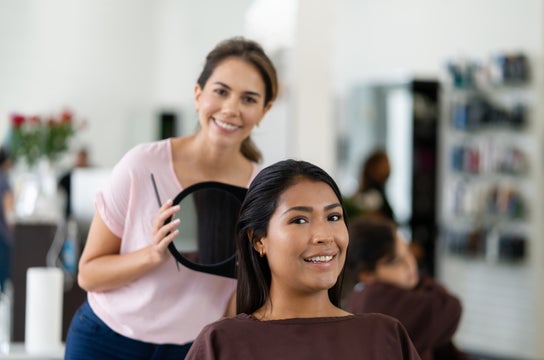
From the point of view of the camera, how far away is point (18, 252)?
337cm

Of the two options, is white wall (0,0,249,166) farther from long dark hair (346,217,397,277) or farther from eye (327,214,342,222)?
eye (327,214,342,222)

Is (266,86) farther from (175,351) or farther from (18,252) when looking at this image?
(18,252)

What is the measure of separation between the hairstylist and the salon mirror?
3 cm

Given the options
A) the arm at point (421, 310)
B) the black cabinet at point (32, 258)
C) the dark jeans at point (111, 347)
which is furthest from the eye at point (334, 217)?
the black cabinet at point (32, 258)

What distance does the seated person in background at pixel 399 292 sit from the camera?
290cm

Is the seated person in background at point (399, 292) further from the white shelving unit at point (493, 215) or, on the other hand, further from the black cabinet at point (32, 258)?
the white shelving unit at point (493, 215)

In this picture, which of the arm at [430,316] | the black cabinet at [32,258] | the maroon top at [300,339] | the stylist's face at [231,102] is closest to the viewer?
the maroon top at [300,339]

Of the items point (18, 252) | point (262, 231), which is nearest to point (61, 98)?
point (18, 252)

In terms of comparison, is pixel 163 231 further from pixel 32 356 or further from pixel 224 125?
pixel 32 356

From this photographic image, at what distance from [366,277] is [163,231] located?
130cm

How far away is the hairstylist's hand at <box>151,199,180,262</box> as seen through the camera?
1.98m

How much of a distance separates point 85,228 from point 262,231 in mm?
2121

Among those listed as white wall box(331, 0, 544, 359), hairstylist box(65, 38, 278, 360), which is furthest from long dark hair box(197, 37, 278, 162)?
white wall box(331, 0, 544, 359)

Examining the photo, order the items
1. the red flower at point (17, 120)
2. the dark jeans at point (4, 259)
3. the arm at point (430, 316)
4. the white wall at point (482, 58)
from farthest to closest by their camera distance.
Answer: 1. the white wall at point (482, 58)
2. the dark jeans at point (4, 259)
3. the red flower at point (17, 120)
4. the arm at point (430, 316)
